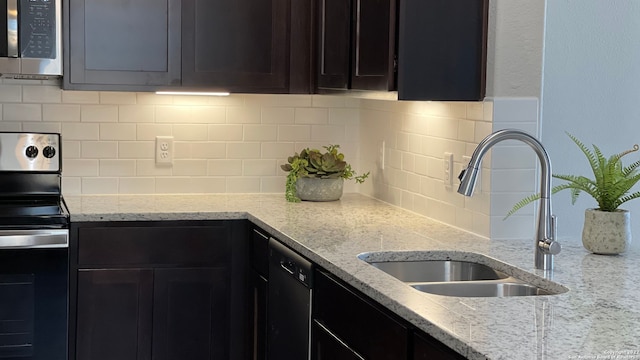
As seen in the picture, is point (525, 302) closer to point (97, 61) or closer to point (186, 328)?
point (186, 328)

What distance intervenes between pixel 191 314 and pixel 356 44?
1.16 metres

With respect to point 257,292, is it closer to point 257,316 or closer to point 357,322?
point 257,316

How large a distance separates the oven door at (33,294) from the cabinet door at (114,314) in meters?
0.09

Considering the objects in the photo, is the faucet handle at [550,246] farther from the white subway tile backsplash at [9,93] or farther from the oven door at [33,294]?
the white subway tile backsplash at [9,93]

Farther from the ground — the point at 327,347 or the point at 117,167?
the point at 117,167

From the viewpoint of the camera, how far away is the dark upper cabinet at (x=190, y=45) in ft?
11.8

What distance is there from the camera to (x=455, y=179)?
322cm

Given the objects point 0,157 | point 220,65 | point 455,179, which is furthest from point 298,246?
point 0,157

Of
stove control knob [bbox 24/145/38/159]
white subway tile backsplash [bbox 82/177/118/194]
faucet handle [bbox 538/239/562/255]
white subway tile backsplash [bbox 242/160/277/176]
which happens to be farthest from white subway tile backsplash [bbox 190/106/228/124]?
faucet handle [bbox 538/239/562/255]

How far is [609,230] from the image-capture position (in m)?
2.63

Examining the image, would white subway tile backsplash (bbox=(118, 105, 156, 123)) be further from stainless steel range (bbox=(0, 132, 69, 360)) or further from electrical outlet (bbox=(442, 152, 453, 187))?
electrical outlet (bbox=(442, 152, 453, 187))

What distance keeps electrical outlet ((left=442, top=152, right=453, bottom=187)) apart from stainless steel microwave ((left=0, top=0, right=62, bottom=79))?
57.5 inches

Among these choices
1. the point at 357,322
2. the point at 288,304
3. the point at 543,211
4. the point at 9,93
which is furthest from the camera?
the point at 9,93

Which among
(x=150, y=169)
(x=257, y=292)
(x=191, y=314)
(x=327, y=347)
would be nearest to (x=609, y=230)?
(x=327, y=347)
